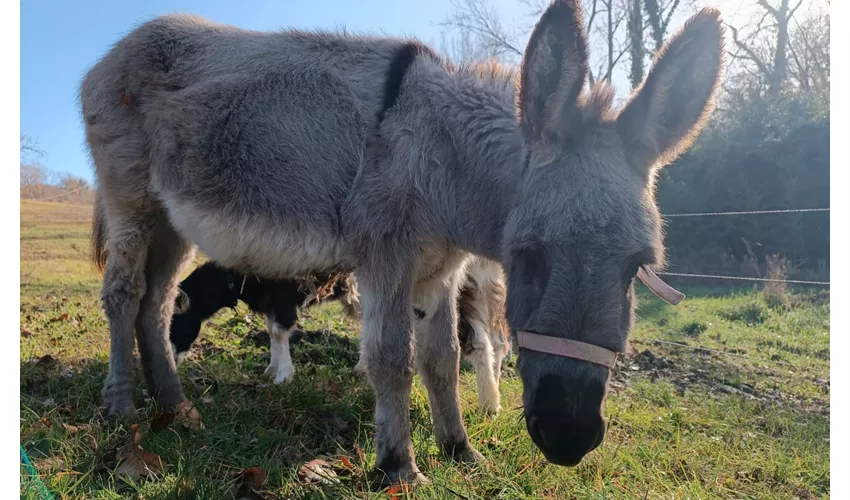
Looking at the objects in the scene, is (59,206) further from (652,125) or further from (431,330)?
(652,125)

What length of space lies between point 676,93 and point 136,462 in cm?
283

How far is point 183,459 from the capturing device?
2.42 m

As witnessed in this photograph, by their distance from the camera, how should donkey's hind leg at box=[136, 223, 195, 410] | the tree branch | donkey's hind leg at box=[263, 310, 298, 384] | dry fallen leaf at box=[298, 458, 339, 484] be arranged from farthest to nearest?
donkey's hind leg at box=[263, 310, 298, 384] → donkey's hind leg at box=[136, 223, 195, 410] → the tree branch → dry fallen leaf at box=[298, 458, 339, 484]

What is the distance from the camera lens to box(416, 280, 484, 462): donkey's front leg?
2.68 metres

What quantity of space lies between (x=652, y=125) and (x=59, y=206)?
523 centimetres

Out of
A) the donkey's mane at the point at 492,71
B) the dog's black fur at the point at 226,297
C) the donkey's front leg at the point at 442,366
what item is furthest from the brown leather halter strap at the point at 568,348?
the dog's black fur at the point at 226,297

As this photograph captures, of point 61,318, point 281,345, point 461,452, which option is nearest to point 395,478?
point 461,452

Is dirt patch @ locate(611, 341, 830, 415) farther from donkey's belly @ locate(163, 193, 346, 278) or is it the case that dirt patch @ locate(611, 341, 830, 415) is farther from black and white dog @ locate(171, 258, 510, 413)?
donkey's belly @ locate(163, 193, 346, 278)

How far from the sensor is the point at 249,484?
2.22 m

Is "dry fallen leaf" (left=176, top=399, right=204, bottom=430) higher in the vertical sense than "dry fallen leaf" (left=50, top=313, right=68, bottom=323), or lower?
lower

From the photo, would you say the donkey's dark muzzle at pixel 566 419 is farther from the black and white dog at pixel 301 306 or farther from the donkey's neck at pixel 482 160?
the black and white dog at pixel 301 306

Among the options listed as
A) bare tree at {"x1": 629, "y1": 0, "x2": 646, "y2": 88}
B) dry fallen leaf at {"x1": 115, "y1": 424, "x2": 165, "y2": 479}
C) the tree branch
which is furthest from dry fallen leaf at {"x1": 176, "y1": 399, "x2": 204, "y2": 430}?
the tree branch

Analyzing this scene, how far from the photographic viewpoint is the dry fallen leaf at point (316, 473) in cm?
226

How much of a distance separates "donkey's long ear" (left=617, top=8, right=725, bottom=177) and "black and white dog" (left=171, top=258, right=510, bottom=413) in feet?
4.81
